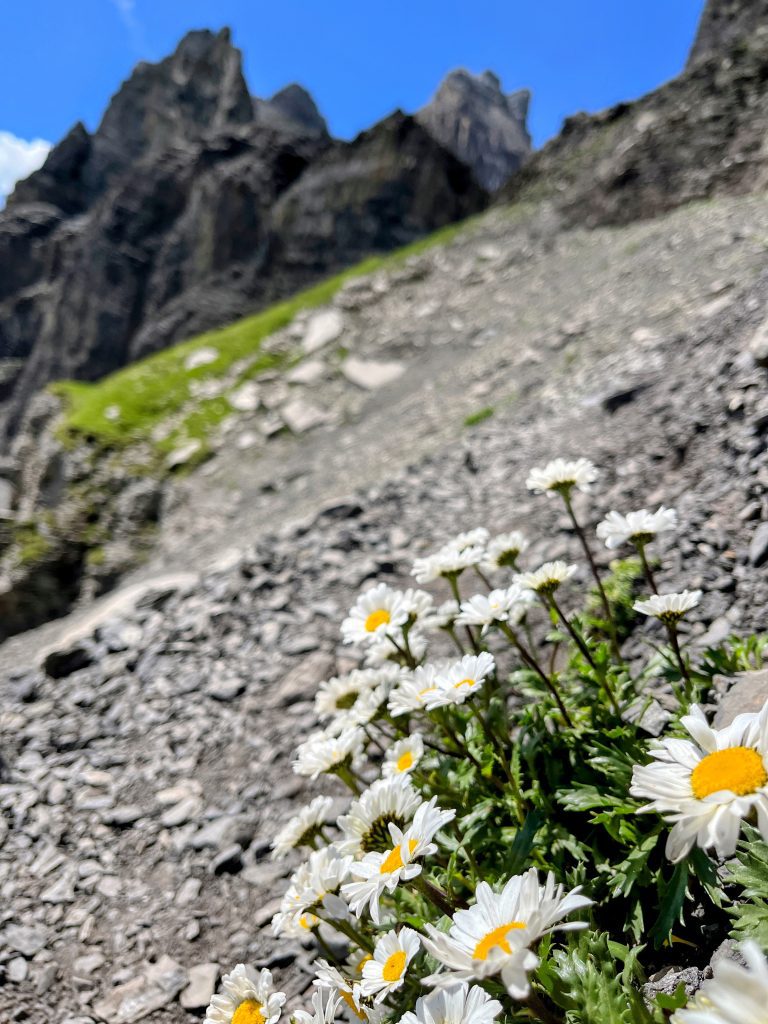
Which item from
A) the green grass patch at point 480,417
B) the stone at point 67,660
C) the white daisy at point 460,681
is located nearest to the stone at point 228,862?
the white daisy at point 460,681

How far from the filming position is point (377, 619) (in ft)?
9.36

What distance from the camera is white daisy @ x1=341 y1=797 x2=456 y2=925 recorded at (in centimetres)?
158

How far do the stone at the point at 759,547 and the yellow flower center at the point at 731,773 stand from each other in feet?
8.44

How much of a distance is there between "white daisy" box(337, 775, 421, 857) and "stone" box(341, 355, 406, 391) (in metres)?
14.4

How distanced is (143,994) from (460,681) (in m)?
2.51

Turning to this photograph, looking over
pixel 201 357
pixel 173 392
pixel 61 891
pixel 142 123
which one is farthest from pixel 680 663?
pixel 142 123

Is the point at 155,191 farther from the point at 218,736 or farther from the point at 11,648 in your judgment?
the point at 218,736

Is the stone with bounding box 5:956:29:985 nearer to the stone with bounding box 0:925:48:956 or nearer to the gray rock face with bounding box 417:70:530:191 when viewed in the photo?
the stone with bounding box 0:925:48:956

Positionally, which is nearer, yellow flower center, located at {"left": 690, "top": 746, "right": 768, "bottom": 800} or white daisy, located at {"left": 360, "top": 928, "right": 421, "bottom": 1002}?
yellow flower center, located at {"left": 690, "top": 746, "right": 768, "bottom": 800}

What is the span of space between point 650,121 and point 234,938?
82.6 ft

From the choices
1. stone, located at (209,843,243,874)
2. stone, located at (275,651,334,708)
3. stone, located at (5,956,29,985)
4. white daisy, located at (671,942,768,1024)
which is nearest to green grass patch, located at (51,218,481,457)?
stone, located at (275,651,334,708)

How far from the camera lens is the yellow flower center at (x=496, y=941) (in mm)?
1258

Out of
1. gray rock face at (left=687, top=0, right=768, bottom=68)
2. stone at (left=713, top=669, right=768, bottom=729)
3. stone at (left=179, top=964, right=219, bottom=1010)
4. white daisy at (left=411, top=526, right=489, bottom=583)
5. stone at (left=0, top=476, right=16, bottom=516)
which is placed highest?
gray rock face at (left=687, top=0, right=768, bottom=68)

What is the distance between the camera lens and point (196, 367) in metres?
20.9
